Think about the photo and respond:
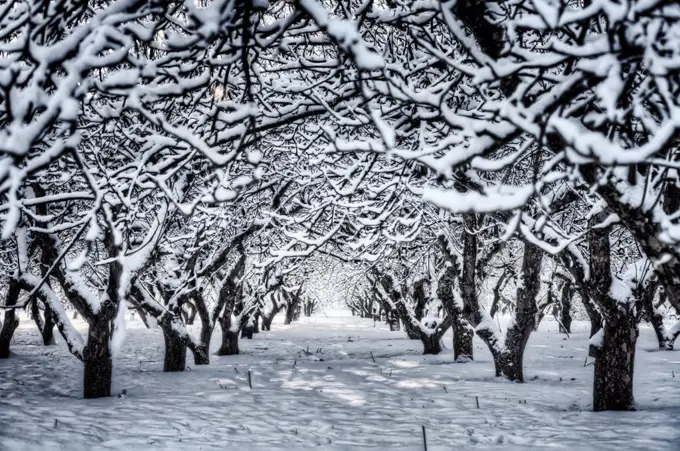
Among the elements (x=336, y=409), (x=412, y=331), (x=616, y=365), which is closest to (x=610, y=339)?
(x=616, y=365)

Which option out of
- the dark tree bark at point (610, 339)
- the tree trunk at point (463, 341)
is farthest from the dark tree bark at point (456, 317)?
the dark tree bark at point (610, 339)

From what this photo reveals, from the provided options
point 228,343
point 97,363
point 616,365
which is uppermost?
point 616,365

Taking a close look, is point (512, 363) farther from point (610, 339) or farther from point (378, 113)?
point (378, 113)

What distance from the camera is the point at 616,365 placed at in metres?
6.02

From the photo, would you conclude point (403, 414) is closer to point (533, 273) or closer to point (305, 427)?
point (305, 427)

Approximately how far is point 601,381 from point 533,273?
219cm

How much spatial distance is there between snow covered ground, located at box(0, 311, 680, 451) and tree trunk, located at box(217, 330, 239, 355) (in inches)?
128

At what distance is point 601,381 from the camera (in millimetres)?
6148

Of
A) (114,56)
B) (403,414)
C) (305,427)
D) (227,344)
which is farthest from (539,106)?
(227,344)

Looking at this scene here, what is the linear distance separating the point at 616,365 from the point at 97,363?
23.4ft

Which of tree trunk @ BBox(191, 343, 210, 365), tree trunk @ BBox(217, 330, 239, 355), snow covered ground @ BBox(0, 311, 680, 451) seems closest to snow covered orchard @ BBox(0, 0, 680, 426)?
snow covered ground @ BBox(0, 311, 680, 451)

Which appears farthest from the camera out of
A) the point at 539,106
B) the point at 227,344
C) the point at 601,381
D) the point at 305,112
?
the point at 227,344

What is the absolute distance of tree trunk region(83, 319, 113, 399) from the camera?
765 centimetres

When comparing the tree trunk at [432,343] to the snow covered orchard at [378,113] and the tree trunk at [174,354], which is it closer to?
the snow covered orchard at [378,113]
